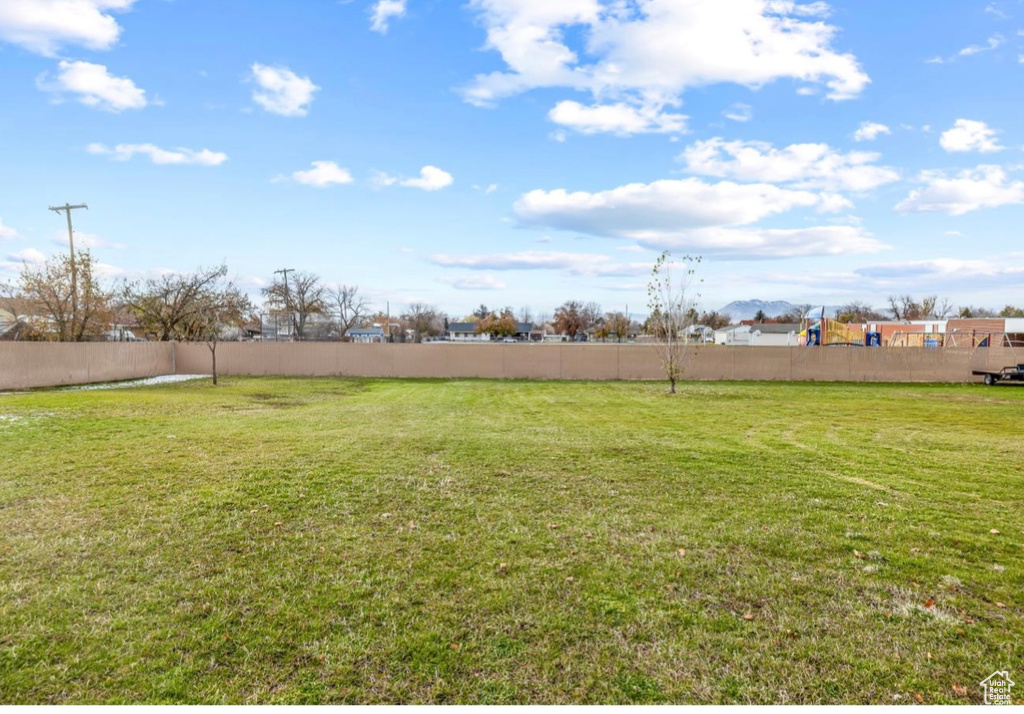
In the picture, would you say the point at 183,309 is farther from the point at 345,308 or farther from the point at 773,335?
the point at 773,335

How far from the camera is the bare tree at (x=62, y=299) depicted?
872 inches

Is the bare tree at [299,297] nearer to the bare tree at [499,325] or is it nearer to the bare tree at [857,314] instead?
the bare tree at [499,325]

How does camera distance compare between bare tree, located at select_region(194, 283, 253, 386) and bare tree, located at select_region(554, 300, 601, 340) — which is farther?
bare tree, located at select_region(554, 300, 601, 340)

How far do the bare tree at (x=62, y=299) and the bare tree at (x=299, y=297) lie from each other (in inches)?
915

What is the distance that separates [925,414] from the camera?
38.8ft

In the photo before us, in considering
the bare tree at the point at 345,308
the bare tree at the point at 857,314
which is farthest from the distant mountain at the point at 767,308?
the bare tree at the point at 345,308

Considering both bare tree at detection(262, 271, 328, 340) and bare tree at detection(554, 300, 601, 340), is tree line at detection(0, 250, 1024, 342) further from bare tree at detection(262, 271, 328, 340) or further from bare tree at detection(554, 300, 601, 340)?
bare tree at detection(554, 300, 601, 340)

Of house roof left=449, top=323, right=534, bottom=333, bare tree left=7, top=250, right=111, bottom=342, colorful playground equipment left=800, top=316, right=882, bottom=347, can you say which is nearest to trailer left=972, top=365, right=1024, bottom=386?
colorful playground equipment left=800, top=316, right=882, bottom=347

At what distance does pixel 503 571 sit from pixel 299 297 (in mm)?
50670

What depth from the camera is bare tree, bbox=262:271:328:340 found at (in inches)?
1863

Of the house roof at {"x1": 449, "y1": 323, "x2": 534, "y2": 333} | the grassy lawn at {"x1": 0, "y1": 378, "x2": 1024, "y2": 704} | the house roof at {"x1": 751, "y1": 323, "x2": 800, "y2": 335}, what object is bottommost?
the grassy lawn at {"x1": 0, "y1": 378, "x2": 1024, "y2": 704}

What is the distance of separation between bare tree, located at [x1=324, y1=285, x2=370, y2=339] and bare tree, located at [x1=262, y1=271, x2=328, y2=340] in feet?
7.52

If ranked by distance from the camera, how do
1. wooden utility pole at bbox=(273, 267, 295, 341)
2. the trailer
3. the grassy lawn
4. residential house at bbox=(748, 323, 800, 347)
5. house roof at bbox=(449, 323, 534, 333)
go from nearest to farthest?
the grassy lawn < the trailer < wooden utility pole at bbox=(273, 267, 295, 341) < residential house at bbox=(748, 323, 800, 347) < house roof at bbox=(449, 323, 534, 333)

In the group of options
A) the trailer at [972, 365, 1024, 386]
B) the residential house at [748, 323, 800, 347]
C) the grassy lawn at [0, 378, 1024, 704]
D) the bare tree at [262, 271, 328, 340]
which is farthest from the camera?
the residential house at [748, 323, 800, 347]
